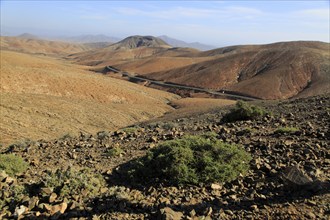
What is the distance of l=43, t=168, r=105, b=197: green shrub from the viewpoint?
6.81 metres

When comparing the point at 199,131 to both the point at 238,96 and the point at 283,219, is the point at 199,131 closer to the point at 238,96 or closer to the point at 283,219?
the point at 283,219

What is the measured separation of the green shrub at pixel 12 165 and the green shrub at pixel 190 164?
2757 mm

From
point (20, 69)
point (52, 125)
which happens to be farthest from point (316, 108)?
point (20, 69)

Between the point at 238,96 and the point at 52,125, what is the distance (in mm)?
41498

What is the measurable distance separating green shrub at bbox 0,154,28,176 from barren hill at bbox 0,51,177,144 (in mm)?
14032

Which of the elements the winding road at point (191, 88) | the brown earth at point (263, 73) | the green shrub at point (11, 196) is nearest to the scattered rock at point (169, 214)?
the green shrub at point (11, 196)

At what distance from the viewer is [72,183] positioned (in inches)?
273

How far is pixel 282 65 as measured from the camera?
7475 cm

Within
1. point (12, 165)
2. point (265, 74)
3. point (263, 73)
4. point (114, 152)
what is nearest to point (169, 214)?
point (114, 152)

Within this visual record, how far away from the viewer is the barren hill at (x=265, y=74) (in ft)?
209

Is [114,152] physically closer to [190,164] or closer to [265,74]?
[190,164]

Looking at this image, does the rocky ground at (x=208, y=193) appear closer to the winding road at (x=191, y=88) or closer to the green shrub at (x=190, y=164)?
the green shrub at (x=190, y=164)

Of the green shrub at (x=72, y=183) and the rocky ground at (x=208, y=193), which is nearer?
the rocky ground at (x=208, y=193)

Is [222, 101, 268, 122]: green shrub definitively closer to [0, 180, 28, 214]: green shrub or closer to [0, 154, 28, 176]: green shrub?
[0, 154, 28, 176]: green shrub
